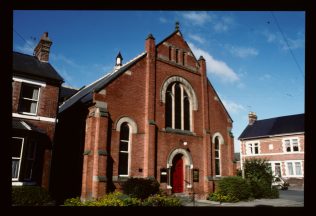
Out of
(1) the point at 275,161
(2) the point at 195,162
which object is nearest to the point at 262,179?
(2) the point at 195,162

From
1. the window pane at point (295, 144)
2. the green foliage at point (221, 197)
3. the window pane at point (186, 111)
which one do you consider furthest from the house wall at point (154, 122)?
the window pane at point (295, 144)

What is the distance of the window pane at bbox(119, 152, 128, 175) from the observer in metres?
17.1

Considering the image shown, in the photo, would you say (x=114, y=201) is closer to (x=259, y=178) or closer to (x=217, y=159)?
(x=217, y=159)

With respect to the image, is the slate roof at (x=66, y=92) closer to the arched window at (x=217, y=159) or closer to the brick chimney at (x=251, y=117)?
the arched window at (x=217, y=159)

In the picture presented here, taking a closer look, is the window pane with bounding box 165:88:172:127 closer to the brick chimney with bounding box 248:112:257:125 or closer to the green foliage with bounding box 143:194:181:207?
the green foliage with bounding box 143:194:181:207

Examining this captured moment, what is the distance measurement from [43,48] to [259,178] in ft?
73.6

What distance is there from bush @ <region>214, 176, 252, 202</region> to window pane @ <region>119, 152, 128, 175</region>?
8153 mm

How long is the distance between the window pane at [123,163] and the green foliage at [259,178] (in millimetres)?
10960

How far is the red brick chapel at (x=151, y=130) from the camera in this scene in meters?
16.5

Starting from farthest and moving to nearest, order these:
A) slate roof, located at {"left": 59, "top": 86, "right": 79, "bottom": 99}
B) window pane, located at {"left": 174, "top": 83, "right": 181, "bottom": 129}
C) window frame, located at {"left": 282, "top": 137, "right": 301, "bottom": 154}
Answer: window frame, located at {"left": 282, "top": 137, "right": 301, "bottom": 154} → slate roof, located at {"left": 59, "top": 86, "right": 79, "bottom": 99} → window pane, located at {"left": 174, "top": 83, "right": 181, "bottom": 129}

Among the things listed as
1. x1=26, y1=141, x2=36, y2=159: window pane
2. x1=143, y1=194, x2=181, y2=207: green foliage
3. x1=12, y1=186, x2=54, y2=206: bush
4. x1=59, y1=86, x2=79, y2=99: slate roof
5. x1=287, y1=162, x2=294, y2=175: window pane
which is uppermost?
x1=59, y1=86, x2=79, y2=99: slate roof

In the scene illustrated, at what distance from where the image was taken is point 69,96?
29.5 meters

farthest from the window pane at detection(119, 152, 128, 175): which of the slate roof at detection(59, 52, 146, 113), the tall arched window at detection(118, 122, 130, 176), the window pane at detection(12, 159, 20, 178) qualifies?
the window pane at detection(12, 159, 20, 178)
